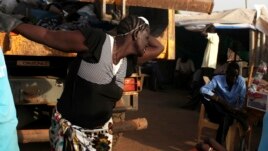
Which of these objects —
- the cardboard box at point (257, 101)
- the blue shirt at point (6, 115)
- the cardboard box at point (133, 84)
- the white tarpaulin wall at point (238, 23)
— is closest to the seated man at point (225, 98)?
the cardboard box at point (257, 101)

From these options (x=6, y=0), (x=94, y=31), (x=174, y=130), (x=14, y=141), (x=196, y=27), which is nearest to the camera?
(x=14, y=141)

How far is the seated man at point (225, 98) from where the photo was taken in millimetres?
6117

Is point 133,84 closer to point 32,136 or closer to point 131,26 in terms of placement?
point 32,136

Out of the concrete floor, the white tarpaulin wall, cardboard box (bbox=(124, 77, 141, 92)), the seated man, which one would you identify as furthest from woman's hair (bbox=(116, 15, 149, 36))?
the white tarpaulin wall

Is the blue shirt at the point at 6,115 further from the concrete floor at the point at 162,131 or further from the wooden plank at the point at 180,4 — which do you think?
the concrete floor at the point at 162,131

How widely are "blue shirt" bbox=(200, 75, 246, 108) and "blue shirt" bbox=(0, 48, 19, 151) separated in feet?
13.2

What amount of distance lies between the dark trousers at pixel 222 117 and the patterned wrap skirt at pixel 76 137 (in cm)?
329

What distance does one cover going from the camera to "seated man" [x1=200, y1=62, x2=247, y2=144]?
6117mm

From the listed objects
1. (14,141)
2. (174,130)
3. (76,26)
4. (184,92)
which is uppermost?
(76,26)

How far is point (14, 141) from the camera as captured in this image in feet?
8.54

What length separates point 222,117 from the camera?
20.3ft

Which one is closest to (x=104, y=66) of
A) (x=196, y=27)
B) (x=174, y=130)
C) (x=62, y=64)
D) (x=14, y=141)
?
(x=14, y=141)

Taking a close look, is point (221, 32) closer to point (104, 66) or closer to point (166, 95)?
point (166, 95)

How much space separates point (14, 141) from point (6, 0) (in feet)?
7.57
